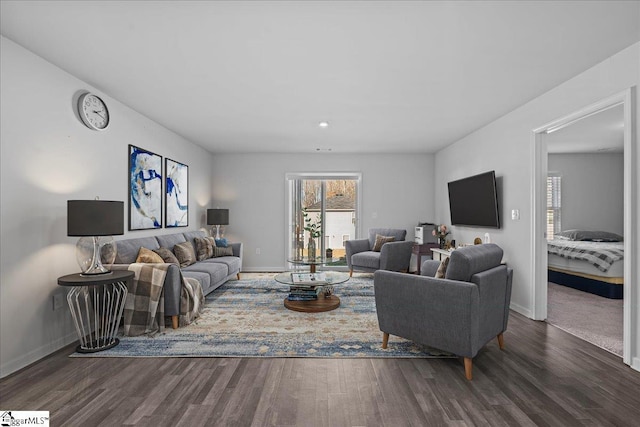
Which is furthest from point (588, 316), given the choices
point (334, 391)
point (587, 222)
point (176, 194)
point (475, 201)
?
point (176, 194)

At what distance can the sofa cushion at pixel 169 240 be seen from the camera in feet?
14.9

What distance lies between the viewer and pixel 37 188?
2.78 meters

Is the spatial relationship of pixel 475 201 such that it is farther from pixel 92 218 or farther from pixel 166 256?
pixel 92 218

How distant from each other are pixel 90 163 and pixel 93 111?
54 cm

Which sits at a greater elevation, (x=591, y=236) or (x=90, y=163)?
(x=90, y=163)

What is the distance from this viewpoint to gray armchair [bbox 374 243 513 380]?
2.43 meters

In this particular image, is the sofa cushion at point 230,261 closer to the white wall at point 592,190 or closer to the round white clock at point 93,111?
the round white clock at point 93,111

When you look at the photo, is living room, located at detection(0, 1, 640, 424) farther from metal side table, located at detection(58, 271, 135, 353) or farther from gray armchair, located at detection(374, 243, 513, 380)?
gray armchair, located at detection(374, 243, 513, 380)

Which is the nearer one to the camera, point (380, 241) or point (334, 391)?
point (334, 391)

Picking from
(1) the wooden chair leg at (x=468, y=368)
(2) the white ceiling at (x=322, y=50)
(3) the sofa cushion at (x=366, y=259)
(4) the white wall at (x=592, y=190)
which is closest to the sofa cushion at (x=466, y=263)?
(1) the wooden chair leg at (x=468, y=368)

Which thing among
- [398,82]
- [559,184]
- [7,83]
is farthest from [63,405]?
[559,184]

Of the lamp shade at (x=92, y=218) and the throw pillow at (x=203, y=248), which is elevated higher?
the lamp shade at (x=92, y=218)

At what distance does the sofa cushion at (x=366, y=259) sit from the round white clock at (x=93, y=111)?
4278 mm

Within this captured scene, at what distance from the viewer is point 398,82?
3301 millimetres
